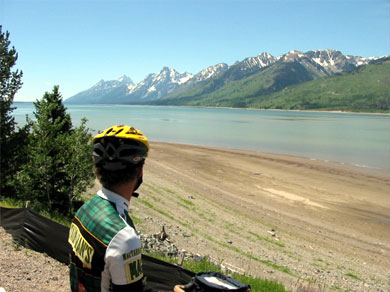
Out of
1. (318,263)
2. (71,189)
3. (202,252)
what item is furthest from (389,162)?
(71,189)

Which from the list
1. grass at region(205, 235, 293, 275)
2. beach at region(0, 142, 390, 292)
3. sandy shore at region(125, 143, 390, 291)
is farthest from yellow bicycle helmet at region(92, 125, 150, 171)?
grass at region(205, 235, 293, 275)

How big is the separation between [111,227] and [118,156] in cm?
61

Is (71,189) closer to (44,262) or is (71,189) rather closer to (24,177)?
(24,177)

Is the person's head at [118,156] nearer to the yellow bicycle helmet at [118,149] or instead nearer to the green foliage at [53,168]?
the yellow bicycle helmet at [118,149]

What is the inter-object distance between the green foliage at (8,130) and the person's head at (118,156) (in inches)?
505

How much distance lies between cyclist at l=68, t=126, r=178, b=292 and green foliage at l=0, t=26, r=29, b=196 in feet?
42.2

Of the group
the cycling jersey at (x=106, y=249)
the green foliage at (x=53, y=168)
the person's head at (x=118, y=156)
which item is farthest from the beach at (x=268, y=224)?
the person's head at (x=118, y=156)

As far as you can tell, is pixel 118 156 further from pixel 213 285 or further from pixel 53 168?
pixel 53 168

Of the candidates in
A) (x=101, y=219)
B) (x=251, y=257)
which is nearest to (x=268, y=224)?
(x=251, y=257)

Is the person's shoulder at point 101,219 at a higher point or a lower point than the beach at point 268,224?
higher

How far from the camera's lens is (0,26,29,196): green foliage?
1402cm

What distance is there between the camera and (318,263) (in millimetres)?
15078

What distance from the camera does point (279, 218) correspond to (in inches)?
864

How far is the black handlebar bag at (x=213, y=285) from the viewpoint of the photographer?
264cm
